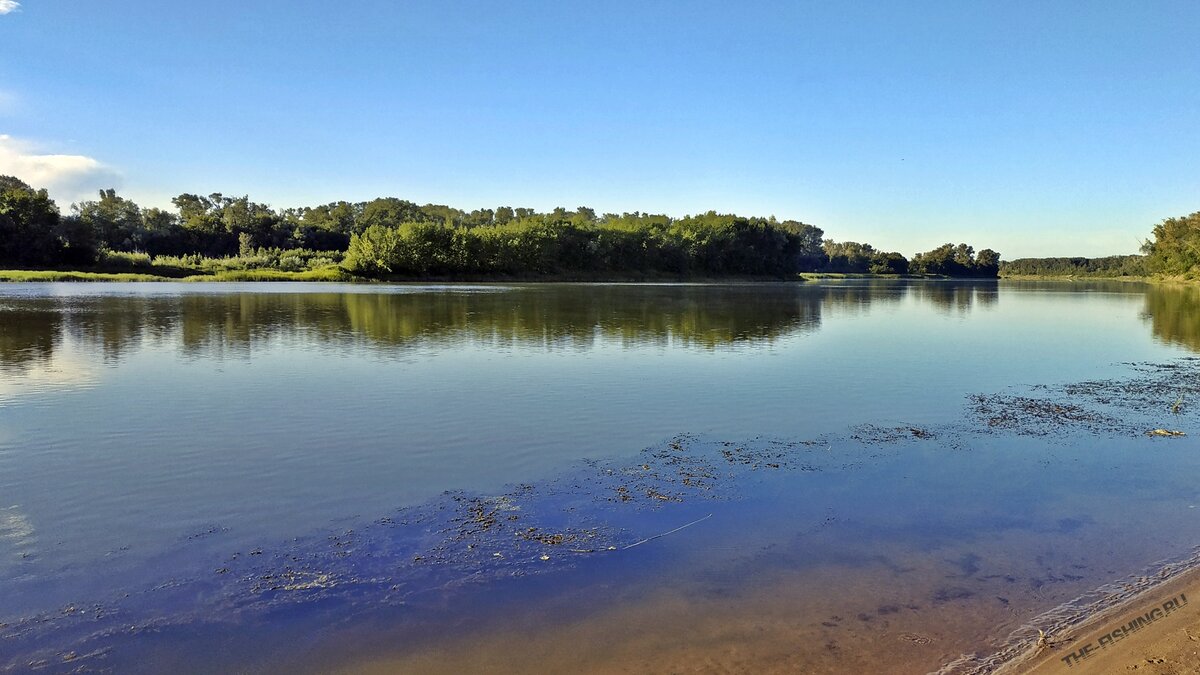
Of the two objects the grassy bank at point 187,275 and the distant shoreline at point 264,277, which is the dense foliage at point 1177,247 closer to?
the distant shoreline at point 264,277

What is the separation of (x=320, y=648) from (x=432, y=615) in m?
0.77

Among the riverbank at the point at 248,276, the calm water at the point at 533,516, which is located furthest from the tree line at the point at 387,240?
the calm water at the point at 533,516

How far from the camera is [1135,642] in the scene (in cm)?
484

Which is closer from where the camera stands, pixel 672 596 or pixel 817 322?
pixel 672 596

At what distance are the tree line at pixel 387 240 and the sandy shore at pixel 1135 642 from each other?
88249 mm

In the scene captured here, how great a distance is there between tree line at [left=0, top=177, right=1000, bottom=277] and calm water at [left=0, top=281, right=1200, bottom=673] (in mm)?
76549

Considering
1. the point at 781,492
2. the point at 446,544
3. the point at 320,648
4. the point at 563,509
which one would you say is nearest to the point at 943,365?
the point at 781,492

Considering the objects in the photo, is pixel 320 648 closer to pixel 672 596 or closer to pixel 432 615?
pixel 432 615

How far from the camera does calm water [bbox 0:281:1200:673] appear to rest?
5031 mm

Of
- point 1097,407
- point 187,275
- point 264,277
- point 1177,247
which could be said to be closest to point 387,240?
point 264,277

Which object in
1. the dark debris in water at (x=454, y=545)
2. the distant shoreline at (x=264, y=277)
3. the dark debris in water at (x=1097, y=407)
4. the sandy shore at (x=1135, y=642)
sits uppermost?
the distant shoreline at (x=264, y=277)

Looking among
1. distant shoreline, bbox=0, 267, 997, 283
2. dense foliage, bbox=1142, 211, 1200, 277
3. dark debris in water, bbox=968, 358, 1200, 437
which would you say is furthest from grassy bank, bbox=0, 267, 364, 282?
dense foliage, bbox=1142, 211, 1200, 277

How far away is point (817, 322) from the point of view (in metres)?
33.4

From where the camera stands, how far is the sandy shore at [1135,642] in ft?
14.8
